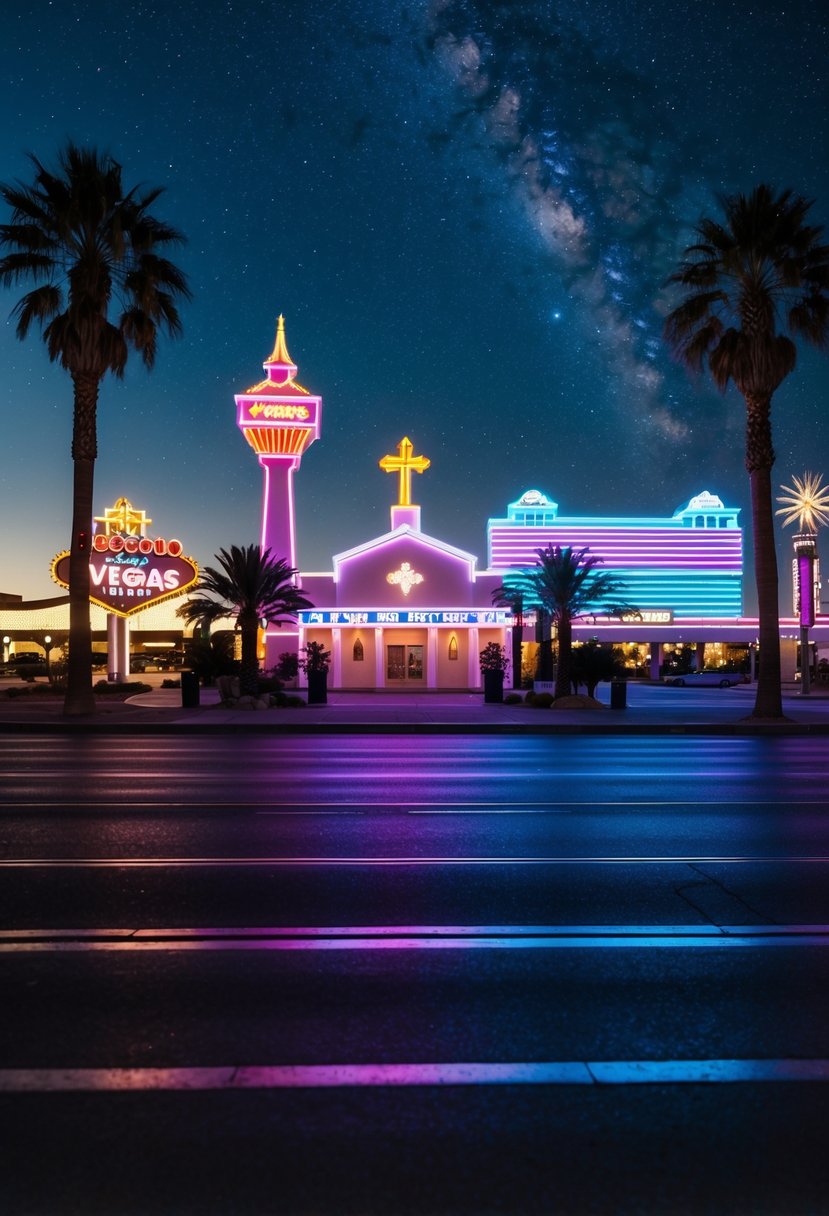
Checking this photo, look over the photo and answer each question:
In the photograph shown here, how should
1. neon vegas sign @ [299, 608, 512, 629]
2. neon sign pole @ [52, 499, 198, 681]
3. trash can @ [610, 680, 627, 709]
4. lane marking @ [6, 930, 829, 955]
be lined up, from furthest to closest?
neon vegas sign @ [299, 608, 512, 629] < neon sign pole @ [52, 499, 198, 681] < trash can @ [610, 680, 627, 709] < lane marking @ [6, 930, 829, 955]

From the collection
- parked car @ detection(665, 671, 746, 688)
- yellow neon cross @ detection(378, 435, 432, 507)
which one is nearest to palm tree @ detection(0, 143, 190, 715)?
yellow neon cross @ detection(378, 435, 432, 507)

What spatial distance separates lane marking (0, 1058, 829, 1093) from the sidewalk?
734 inches

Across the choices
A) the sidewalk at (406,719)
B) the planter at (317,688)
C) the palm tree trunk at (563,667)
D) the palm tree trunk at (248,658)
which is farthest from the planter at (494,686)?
the palm tree trunk at (248,658)

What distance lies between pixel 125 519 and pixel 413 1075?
44.4 meters

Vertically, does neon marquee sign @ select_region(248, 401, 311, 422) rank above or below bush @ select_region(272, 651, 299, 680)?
above

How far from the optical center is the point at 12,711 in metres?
27.0

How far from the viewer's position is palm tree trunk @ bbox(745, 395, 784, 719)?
24281mm

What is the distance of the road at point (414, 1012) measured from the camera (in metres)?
3.09

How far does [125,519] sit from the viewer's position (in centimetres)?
4562

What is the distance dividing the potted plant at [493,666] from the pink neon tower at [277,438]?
12.2 m

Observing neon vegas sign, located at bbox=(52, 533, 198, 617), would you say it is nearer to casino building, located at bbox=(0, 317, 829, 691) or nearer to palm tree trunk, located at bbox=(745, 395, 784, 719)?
casino building, located at bbox=(0, 317, 829, 691)

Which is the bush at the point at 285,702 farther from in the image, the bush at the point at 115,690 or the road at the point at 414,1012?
the road at the point at 414,1012

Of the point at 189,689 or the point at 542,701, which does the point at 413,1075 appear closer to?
Result: the point at 189,689

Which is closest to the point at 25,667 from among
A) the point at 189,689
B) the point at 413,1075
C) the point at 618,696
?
the point at 189,689
